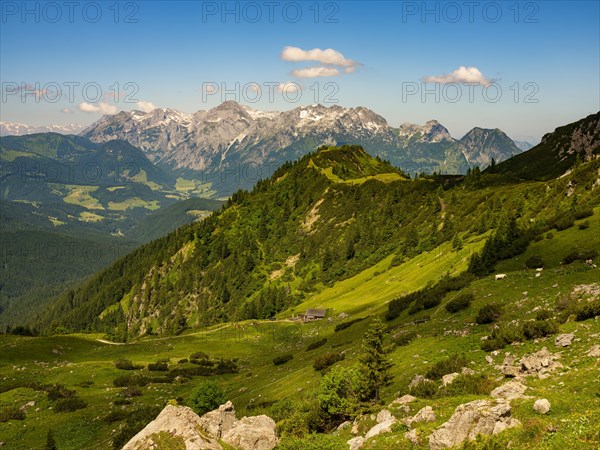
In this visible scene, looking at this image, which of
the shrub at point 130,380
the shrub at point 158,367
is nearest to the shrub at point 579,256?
the shrub at point 130,380

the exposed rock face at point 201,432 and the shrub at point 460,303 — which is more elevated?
the shrub at point 460,303

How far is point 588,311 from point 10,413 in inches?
2654

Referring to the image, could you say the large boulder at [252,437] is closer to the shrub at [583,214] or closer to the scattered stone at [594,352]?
the scattered stone at [594,352]

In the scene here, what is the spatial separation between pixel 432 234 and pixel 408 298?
64119 mm

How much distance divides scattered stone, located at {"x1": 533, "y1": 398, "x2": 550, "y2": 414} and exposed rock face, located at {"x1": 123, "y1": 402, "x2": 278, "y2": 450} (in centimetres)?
1631

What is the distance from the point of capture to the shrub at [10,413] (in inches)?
2149

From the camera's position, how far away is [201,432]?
990 inches

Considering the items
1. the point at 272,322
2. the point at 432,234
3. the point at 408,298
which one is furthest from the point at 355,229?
the point at 408,298

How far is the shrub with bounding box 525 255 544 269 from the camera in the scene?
53.8m

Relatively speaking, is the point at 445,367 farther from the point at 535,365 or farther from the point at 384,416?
the point at 384,416

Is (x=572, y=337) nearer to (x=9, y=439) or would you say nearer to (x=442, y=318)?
(x=442, y=318)

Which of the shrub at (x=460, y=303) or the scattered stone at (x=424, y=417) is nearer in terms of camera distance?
the scattered stone at (x=424, y=417)

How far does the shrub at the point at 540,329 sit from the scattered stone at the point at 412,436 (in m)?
16.6

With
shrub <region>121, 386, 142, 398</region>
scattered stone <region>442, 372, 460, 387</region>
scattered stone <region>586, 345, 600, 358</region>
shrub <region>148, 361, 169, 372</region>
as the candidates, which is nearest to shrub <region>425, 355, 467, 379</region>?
scattered stone <region>442, 372, 460, 387</region>
